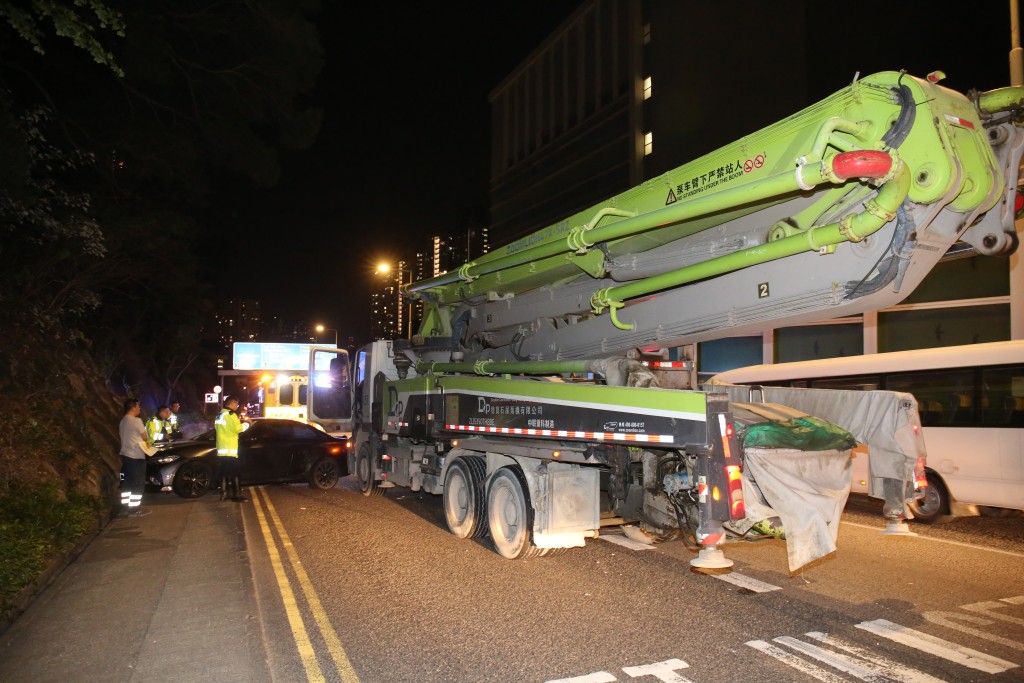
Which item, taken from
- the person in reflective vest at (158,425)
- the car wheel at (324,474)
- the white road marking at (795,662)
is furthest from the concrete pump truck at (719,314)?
the person in reflective vest at (158,425)

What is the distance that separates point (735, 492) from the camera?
563cm

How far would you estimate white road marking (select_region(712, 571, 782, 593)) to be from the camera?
670cm

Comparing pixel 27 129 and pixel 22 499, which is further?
pixel 27 129

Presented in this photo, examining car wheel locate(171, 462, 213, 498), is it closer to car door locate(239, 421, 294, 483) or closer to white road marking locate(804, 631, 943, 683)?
car door locate(239, 421, 294, 483)

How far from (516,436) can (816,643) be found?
143 inches

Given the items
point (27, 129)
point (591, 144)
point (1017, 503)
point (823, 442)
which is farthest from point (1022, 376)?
point (591, 144)

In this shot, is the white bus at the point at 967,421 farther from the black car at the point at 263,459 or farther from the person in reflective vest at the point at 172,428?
the person in reflective vest at the point at 172,428

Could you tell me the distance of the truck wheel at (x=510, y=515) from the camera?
25.4 ft

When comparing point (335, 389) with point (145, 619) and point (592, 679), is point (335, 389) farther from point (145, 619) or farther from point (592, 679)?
point (592, 679)

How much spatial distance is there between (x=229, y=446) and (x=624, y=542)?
7235 mm

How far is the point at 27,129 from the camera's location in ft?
36.8

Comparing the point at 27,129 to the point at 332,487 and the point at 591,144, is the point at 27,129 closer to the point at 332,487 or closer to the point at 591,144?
the point at 332,487

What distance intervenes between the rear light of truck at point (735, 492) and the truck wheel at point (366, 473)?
848 cm

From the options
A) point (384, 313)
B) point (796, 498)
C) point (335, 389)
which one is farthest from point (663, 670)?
point (384, 313)
